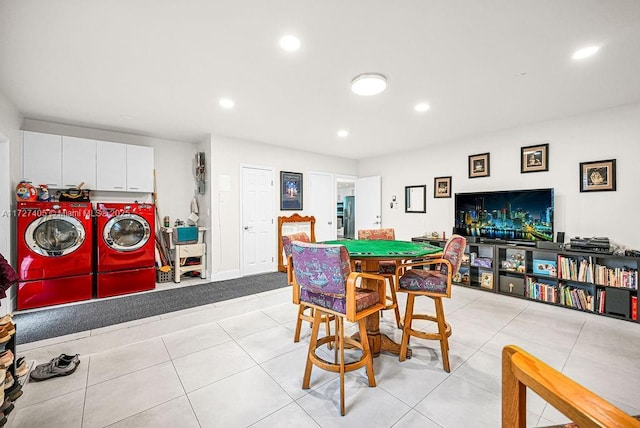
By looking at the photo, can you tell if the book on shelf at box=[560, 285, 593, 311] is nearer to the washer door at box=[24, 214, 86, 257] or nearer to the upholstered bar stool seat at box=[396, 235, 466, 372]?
the upholstered bar stool seat at box=[396, 235, 466, 372]

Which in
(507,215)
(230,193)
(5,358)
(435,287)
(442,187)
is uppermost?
(442,187)

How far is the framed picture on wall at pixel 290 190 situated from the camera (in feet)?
17.6

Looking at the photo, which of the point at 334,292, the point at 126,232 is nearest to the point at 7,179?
the point at 126,232

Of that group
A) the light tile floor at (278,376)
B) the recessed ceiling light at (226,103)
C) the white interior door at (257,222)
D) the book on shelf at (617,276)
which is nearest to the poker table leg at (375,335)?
the light tile floor at (278,376)

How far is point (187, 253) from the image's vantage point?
4488 mm

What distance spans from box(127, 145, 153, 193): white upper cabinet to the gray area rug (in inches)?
66.3

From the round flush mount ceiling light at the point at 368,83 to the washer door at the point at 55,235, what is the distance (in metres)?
3.88

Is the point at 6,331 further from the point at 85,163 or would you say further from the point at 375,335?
the point at 85,163

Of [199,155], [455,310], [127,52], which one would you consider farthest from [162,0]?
[455,310]

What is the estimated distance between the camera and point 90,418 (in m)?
1.59

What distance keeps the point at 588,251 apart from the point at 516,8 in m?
3.00

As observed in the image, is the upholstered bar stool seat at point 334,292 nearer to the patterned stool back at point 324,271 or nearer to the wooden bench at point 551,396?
the patterned stool back at point 324,271

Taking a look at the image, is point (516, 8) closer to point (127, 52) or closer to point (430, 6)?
point (430, 6)

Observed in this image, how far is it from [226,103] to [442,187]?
388 centimetres
